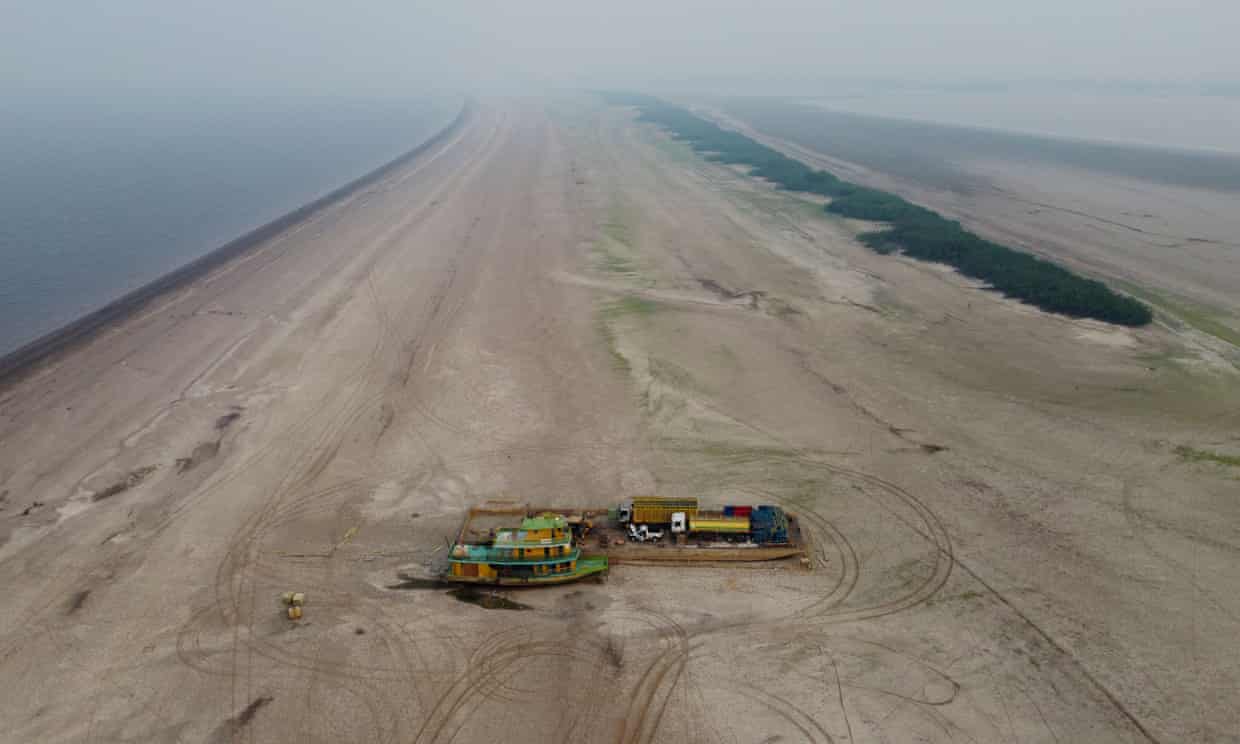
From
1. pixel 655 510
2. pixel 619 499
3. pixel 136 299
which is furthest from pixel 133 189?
pixel 655 510

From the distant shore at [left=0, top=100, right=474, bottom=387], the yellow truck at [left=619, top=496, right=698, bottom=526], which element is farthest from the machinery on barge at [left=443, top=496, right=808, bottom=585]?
the distant shore at [left=0, top=100, right=474, bottom=387]

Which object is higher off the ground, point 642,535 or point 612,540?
point 642,535

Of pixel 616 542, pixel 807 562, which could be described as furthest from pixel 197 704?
pixel 807 562

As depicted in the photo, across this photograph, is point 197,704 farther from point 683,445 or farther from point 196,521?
point 683,445

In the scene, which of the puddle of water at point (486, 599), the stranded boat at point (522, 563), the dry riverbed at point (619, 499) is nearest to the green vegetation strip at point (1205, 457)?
the dry riverbed at point (619, 499)

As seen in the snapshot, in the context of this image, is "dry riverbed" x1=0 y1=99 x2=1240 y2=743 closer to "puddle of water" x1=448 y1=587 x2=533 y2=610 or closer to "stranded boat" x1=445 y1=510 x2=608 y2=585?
"puddle of water" x1=448 y1=587 x2=533 y2=610

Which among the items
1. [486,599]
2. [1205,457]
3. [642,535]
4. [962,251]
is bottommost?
[486,599]

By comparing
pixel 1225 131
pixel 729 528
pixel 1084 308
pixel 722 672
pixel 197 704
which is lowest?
pixel 197 704

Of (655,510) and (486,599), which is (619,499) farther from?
(486,599)
